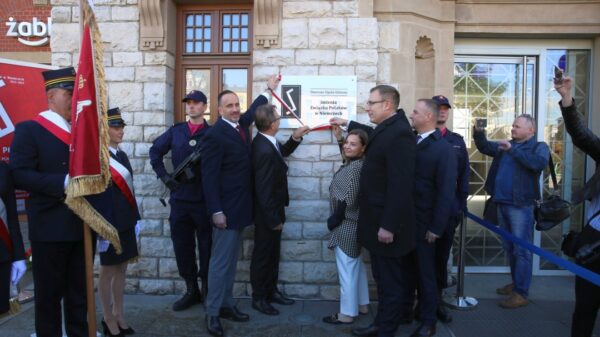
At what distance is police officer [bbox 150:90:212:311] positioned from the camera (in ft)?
15.8

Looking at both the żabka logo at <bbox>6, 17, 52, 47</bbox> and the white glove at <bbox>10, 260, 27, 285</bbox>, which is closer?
the white glove at <bbox>10, 260, 27, 285</bbox>

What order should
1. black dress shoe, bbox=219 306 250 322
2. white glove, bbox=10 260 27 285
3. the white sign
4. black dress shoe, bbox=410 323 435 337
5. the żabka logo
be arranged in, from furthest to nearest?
1. the żabka logo
2. the white sign
3. black dress shoe, bbox=219 306 250 322
4. black dress shoe, bbox=410 323 435 337
5. white glove, bbox=10 260 27 285

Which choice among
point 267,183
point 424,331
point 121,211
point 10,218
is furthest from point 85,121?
point 424,331

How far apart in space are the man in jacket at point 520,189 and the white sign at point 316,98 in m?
1.67

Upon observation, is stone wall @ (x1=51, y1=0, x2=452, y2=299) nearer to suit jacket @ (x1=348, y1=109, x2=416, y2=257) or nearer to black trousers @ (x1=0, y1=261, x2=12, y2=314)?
suit jacket @ (x1=348, y1=109, x2=416, y2=257)

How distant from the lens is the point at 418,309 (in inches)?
183

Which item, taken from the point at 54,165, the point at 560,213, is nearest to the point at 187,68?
the point at 54,165

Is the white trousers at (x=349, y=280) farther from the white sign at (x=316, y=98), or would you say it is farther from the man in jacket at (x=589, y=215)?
the man in jacket at (x=589, y=215)

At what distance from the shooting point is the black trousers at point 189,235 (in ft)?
15.8

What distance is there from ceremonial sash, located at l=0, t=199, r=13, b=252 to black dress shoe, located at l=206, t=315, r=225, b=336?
1885mm

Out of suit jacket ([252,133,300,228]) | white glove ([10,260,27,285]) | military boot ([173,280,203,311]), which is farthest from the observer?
military boot ([173,280,203,311])

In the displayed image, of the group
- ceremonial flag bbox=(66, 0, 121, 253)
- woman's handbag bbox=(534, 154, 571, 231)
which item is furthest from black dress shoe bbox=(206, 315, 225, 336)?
woman's handbag bbox=(534, 154, 571, 231)

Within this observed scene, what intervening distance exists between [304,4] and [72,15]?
110 inches

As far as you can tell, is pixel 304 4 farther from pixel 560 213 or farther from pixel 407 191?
pixel 560 213
